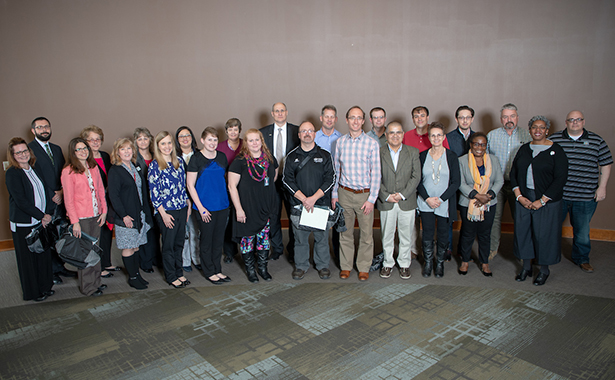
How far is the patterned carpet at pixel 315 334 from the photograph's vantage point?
8.15 feet

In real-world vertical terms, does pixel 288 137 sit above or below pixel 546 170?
above

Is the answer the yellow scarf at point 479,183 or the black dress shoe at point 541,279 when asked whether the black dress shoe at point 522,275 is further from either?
the yellow scarf at point 479,183

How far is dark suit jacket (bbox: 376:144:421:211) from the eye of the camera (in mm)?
3723

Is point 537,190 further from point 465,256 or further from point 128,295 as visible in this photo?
point 128,295

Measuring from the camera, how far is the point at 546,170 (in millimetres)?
3588

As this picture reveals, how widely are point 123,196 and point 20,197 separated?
0.79 meters

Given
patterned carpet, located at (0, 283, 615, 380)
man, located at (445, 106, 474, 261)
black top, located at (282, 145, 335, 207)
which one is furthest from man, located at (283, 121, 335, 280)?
man, located at (445, 106, 474, 261)

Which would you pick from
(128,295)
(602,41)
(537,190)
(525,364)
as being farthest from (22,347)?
(602,41)

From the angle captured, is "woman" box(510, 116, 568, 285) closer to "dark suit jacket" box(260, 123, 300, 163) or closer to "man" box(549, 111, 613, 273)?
"man" box(549, 111, 613, 273)

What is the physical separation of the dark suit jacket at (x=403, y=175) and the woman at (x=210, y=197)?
151cm

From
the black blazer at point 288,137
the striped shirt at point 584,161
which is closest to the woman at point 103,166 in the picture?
the black blazer at point 288,137

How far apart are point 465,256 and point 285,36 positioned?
3.65 meters

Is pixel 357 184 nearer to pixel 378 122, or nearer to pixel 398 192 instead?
pixel 398 192

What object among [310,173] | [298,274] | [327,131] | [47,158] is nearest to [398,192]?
[310,173]
